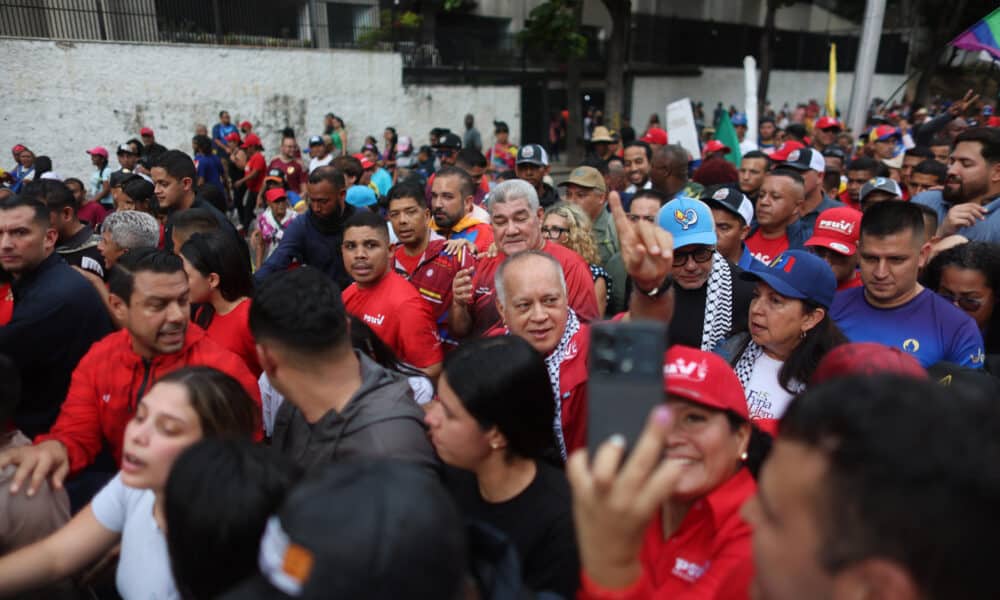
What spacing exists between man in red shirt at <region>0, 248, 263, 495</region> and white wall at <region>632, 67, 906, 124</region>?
2266 cm

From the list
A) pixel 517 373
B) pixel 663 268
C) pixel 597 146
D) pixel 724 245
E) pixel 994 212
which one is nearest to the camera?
pixel 517 373

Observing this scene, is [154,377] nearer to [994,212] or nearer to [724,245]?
[724,245]

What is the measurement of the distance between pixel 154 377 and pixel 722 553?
2234mm

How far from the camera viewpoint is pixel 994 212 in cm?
399

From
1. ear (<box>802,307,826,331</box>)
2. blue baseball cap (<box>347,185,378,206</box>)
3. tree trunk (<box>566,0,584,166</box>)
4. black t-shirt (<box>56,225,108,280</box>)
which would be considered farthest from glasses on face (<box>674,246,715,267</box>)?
tree trunk (<box>566,0,584,166</box>)

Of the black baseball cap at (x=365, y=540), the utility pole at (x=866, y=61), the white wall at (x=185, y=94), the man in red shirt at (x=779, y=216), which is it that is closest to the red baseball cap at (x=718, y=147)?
the man in red shirt at (x=779, y=216)

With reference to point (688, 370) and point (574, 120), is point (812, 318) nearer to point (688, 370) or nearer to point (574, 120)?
point (688, 370)

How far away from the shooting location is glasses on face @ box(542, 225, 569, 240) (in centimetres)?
446

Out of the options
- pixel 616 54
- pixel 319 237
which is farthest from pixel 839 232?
pixel 616 54

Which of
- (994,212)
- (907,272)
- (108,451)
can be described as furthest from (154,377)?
(994,212)

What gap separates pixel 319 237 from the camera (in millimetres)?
5117

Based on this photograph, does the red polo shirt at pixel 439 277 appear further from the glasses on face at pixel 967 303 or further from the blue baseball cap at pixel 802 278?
the glasses on face at pixel 967 303

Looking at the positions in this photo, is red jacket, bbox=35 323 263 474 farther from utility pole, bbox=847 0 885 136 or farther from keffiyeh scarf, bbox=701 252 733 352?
utility pole, bbox=847 0 885 136

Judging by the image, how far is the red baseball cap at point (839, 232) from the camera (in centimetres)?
374
